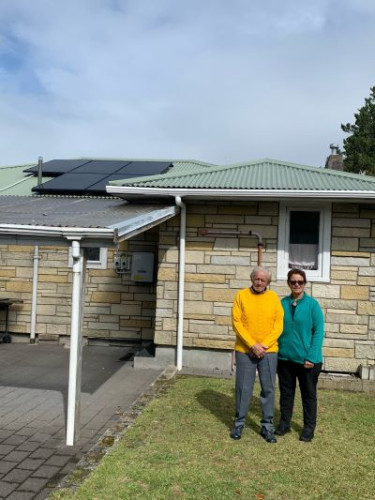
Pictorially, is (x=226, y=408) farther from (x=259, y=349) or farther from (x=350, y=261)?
(x=350, y=261)

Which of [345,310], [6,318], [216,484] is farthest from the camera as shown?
[6,318]

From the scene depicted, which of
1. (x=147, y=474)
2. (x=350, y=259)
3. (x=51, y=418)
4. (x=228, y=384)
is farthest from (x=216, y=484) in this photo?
(x=350, y=259)

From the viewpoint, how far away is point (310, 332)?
5.07m

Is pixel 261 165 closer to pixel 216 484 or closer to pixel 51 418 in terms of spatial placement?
pixel 51 418

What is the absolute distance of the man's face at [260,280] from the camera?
4969 mm

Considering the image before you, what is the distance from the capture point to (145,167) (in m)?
11.9

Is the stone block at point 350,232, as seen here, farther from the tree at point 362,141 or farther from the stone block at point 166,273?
the tree at point 362,141

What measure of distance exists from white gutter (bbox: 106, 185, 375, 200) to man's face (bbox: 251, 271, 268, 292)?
9.54 ft

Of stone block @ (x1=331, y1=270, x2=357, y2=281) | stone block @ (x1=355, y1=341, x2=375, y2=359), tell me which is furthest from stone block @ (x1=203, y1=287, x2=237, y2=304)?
stone block @ (x1=355, y1=341, x2=375, y2=359)

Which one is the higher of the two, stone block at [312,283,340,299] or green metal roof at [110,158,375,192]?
green metal roof at [110,158,375,192]

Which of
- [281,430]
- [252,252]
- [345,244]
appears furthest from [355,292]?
[281,430]

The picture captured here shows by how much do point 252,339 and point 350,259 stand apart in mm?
3637

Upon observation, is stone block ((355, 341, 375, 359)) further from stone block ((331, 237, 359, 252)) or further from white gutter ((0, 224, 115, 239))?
white gutter ((0, 224, 115, 239))

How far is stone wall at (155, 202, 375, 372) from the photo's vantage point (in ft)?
26.0
